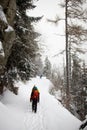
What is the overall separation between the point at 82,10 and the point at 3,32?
842 centimetres

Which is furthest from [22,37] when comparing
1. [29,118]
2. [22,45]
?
[29,118]

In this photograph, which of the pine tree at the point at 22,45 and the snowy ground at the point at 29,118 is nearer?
the snowy ground at the point at 29,118

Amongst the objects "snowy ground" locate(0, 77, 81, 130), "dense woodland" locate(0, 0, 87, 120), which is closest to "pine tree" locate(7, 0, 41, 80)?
"dense woodland" locate(0, 0, 87, 120)

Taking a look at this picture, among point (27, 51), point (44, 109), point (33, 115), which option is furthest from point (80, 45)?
point (33, 115)

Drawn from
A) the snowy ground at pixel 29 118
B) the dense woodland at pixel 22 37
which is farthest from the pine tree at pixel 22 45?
the snowy ground at pixel 29 118

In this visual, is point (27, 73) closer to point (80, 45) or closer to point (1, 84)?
point (1, 84)

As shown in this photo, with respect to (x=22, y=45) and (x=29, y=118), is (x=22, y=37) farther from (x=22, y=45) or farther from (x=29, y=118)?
(x=29, y=118)

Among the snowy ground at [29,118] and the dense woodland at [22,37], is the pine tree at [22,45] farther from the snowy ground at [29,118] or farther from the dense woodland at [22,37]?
the snowy ground at [29,118]

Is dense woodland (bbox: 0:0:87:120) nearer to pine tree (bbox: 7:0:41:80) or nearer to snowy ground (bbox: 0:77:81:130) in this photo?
pine tree (bbox: 7:0:41:80)

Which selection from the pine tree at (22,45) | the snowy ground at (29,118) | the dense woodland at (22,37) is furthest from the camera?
the pine tree at (22,45)

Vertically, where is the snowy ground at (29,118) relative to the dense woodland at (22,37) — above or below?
below

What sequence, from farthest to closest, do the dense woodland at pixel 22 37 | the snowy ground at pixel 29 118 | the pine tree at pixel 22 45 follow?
the pine tree at pixel 22 45
the dense woodland at pixel 22 37
the snowy ground at pixel 29 118

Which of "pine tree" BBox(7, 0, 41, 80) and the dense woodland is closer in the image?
the dense woodland

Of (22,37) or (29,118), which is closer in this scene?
(29,118)
